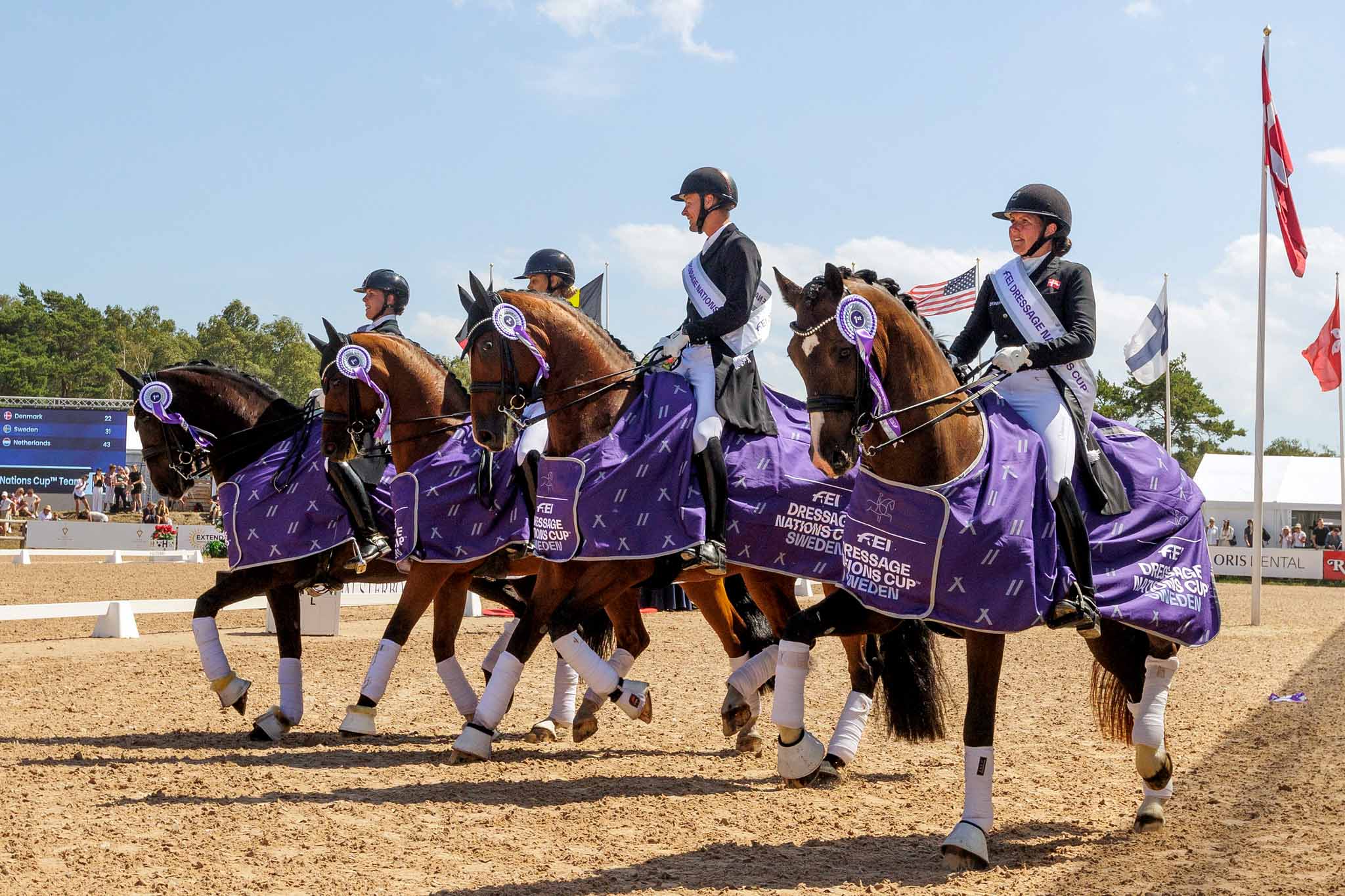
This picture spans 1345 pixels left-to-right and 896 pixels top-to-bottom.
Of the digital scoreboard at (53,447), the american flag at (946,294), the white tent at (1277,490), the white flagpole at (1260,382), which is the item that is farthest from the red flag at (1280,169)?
the digital scoreboard at (53,447)

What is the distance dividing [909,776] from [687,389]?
2715mm

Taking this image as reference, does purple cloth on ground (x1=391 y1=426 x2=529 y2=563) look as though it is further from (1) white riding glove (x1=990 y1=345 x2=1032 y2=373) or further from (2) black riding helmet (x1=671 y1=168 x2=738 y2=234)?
(1) white riding glove (x1=990 y1=345 x2=1032 y2=373)

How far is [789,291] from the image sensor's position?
18.9 ft

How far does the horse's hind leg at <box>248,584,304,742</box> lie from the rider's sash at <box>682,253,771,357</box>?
3.55m

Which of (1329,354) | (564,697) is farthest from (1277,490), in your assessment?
(564,697)

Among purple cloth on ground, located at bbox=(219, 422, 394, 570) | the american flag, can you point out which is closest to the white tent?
the american flag

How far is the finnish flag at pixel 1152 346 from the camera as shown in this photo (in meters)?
27.6

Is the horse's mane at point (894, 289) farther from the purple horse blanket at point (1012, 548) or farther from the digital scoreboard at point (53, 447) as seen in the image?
the digital scoreboard at point (53, 447)

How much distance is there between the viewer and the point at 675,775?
299 inches

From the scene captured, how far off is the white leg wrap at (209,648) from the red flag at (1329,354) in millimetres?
30001

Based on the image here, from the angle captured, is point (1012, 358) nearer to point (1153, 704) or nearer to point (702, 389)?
point (1153, 704)

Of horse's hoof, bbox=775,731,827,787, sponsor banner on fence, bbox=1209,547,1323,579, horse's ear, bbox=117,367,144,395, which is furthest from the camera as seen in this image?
sponsor banner on fence, bbox=1209,547,1323,579

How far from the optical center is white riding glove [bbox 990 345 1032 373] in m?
5.85

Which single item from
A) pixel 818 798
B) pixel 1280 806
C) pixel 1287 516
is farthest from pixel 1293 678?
pixel 1287 516
